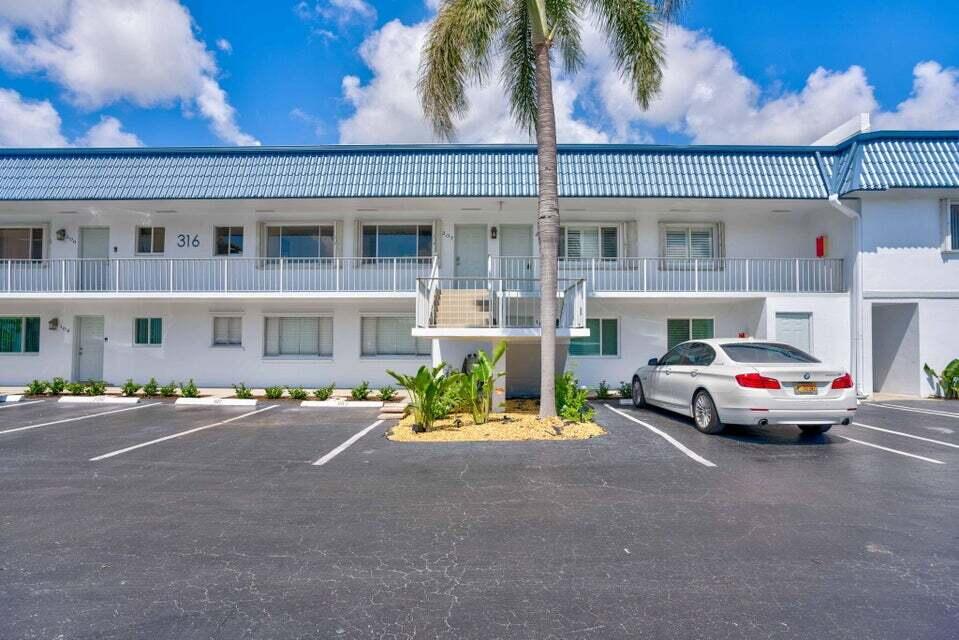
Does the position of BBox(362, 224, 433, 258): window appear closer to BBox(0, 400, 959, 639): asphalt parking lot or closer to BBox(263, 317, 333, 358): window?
BBox(263, 317, 333, 358): window

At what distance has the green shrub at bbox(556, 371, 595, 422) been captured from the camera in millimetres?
9766

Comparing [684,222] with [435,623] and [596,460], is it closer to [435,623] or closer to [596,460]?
[596,460]

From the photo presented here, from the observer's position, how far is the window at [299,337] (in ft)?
51.5

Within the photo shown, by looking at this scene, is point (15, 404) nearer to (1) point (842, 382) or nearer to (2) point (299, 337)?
(2) point (299, 337)

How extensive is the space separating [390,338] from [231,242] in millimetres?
5738

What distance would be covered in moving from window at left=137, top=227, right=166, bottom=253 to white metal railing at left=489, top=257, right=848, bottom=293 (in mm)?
10246

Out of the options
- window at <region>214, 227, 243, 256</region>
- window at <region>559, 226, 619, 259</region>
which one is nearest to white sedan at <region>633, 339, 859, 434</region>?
window at <region>559, 226, 619, 259</region>

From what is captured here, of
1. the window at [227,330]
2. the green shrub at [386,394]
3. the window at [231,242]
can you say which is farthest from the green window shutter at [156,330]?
the green shrub at [386,394]

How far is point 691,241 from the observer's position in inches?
619

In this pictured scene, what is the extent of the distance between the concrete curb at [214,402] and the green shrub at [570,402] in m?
7.37

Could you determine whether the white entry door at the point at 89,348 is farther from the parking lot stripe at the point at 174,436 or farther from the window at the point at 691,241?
the window at the point at 691,241

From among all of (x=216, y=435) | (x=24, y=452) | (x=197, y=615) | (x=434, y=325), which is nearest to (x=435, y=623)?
(x=197, y=615)

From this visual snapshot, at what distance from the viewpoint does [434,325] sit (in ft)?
38.6

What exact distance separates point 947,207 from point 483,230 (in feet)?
40.0
